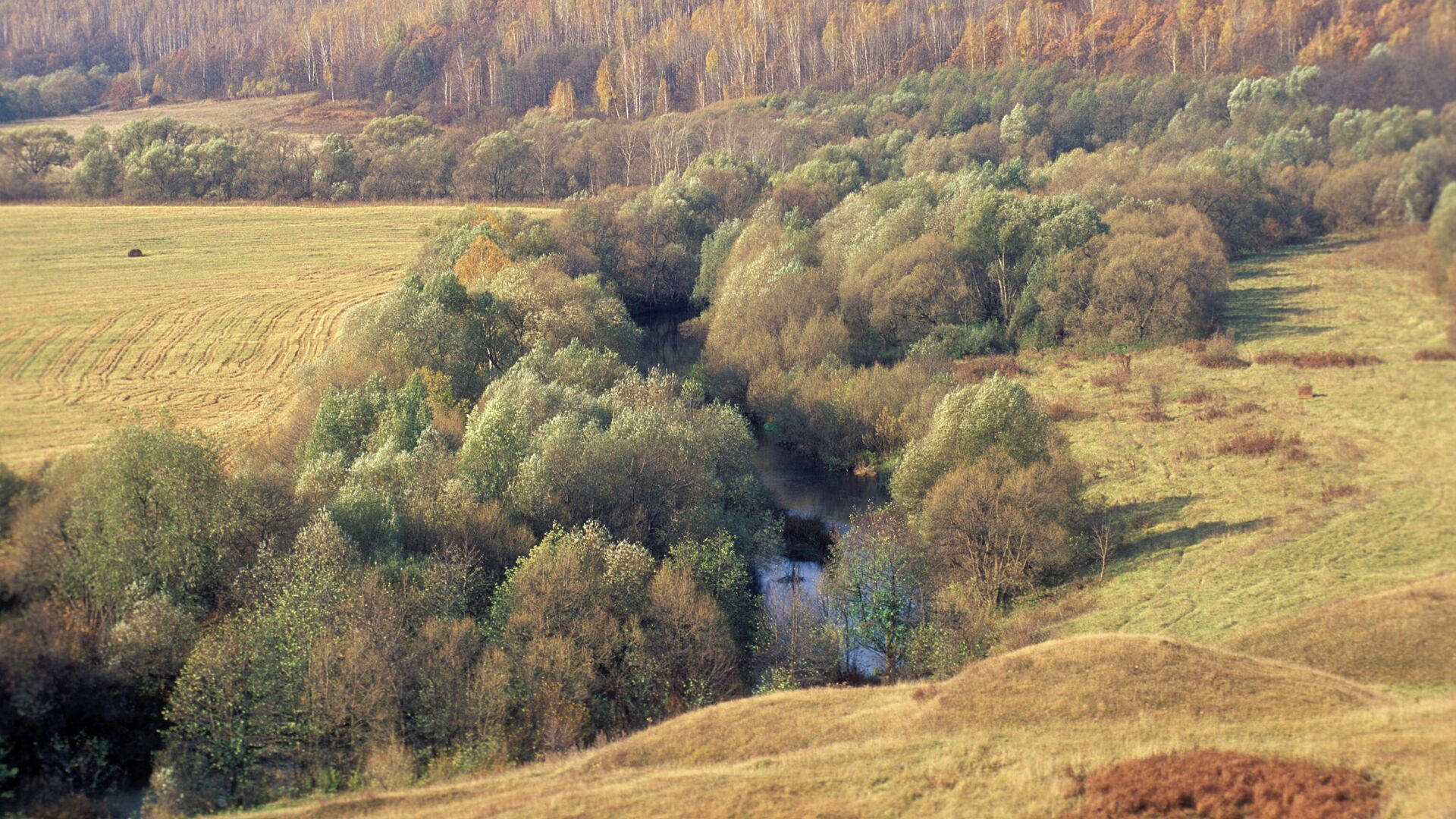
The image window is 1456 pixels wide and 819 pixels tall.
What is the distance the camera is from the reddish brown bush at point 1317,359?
4587 centimetres

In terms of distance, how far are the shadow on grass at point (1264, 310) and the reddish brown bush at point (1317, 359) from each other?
188cm

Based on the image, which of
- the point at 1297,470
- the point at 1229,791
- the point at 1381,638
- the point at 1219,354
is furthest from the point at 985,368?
the point at 1229,791

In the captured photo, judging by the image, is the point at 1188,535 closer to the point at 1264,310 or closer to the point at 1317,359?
the point at 1317,359

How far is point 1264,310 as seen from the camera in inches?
2436

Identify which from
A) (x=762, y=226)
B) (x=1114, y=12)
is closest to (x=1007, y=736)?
(x=762, y=226)

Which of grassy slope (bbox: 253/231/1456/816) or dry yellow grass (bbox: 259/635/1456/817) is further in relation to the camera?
grassy slope (bbox: 253/231/1456/816)

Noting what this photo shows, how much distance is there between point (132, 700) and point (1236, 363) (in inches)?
2059

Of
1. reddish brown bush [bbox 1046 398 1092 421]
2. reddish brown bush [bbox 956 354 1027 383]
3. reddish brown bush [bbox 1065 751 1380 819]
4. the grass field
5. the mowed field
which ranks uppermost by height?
the grass field

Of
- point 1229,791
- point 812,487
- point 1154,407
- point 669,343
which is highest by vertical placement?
point 1229,791

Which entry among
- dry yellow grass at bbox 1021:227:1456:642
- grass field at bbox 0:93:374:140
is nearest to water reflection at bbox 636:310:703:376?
dry yellow grass at bbox 1021:227:1456:642

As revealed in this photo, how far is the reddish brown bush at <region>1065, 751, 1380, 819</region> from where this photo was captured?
1819 centimetres

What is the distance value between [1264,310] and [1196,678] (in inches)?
1735

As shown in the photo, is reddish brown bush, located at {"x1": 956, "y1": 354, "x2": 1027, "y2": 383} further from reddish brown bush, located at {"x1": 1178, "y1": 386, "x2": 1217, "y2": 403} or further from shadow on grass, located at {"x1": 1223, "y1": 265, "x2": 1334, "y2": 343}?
shadow on grass, located at {"x1": 1223, "y1": 265, "x2": 1334, "y2": 343}

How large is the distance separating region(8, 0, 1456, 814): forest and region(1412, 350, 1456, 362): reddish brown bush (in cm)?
497
